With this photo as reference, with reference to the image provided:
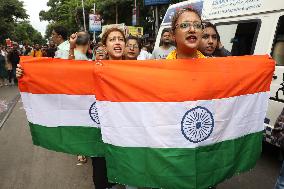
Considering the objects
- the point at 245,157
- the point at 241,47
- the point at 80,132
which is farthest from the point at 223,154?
the point at 241,47

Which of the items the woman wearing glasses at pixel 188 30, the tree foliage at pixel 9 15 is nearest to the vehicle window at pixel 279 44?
the woman wearing glasses at pixel 188 30

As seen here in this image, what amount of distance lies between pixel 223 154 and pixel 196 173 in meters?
0.29

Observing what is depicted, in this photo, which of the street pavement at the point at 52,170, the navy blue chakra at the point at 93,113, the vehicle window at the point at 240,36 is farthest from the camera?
the vehicle window at the point at 240,36

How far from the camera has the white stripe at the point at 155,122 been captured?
2.89m

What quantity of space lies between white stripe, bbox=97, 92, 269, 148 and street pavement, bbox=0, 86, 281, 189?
85.5 inches

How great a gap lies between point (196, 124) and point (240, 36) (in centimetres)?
388

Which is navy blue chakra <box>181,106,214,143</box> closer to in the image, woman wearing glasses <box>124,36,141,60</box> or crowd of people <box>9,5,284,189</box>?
crowd of people <box>9,5,284,189</box>

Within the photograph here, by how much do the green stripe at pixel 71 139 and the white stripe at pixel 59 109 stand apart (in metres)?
0.05

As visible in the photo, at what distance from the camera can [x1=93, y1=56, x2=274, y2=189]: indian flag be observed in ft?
9.50

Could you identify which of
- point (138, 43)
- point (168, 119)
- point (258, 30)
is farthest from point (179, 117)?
point (258, 30)

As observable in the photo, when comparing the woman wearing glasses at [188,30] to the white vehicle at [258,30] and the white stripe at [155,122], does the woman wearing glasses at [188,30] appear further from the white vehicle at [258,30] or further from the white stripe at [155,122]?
the white vehicle at [258,30]

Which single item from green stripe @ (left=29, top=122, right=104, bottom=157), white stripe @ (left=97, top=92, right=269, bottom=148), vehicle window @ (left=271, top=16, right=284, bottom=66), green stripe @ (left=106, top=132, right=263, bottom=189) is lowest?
green stripe @ (left=29, top=122, right=104, bottom=157)

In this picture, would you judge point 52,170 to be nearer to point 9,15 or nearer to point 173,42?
point 173,42

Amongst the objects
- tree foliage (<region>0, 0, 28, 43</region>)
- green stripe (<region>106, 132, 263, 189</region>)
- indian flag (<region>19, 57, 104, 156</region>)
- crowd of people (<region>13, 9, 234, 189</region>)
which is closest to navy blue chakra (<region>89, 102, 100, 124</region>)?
indian flag (<region>19, 57, 104, 156</region>)
